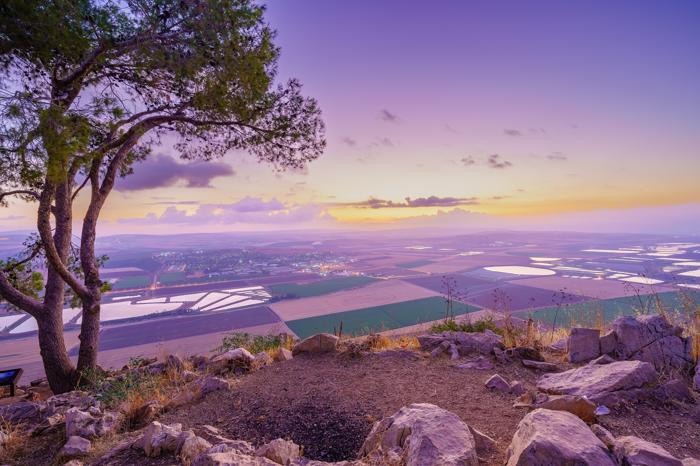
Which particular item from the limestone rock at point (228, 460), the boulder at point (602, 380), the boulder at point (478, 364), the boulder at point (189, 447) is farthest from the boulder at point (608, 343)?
the boulder at point (189, 447)

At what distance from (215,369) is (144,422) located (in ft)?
6.62

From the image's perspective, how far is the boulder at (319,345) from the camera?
23.9 feet

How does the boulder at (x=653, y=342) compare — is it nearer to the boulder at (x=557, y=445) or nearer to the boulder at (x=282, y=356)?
the boulder at (x=557, y=445)

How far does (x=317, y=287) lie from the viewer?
4881 centimetres

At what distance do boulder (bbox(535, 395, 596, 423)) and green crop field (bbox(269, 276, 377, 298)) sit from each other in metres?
40.4

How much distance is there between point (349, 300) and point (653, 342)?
1315 inches

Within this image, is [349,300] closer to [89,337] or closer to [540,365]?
[89,337]

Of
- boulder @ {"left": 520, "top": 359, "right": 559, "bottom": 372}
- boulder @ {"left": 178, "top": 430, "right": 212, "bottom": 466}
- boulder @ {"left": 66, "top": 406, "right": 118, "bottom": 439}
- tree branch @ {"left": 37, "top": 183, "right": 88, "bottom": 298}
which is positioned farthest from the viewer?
tree branch @ {"left": 37, "top": 183, "right": 88, "bottom": 298}

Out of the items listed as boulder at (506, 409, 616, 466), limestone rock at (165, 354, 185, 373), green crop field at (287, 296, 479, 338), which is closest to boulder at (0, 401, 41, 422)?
limestone rock at (165, 354, 185, 373)

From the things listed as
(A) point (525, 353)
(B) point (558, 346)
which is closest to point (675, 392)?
(A) point (525, 353)

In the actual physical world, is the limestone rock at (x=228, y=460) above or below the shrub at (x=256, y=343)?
above

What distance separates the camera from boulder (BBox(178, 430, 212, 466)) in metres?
3.21

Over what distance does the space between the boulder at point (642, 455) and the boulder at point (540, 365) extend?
3389mm

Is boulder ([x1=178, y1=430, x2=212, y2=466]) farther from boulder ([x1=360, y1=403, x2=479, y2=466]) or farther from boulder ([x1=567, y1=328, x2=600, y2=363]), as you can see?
boulder ([x1=567, y1=328, x2=600, y2=363])
